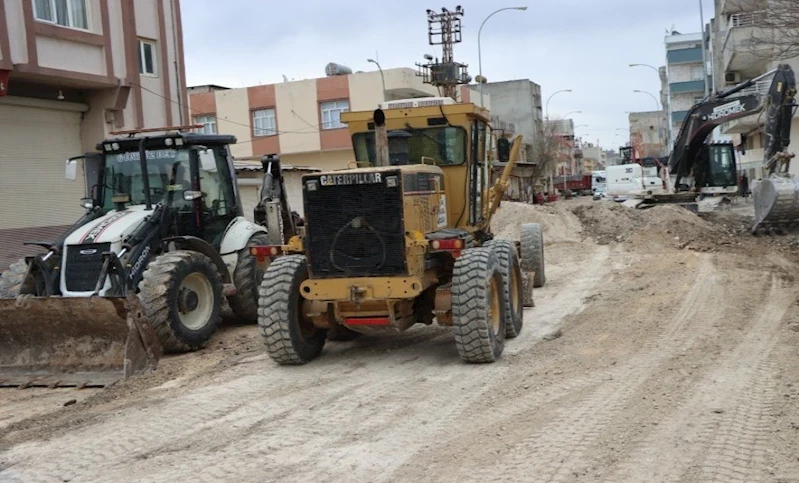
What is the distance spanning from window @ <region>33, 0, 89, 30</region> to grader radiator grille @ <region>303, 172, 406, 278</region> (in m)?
10.6

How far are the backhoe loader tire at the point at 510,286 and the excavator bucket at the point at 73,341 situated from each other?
12.1 feet

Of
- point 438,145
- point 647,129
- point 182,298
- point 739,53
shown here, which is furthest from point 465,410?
point 647,129

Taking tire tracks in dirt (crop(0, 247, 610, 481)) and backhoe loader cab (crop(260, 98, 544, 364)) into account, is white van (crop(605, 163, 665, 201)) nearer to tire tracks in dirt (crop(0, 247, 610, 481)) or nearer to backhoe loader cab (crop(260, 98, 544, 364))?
backhoe loader cab (crop(260, 98, 544, 364))

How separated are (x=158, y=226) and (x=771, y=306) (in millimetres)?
7758

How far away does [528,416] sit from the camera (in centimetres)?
580

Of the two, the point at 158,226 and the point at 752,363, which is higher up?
the point at 158,226

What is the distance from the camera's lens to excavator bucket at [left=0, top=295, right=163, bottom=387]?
25.3 feet

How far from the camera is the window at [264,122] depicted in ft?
147

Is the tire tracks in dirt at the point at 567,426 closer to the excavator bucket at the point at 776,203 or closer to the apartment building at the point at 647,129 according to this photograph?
the excavator bucket at the point at 776,203

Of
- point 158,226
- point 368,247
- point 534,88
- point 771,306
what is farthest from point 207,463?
point 534,88

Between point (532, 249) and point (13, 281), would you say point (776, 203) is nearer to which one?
point (532, 249)

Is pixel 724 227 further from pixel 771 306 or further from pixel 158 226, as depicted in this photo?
pixel 158 226

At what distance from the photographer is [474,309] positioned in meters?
7.38

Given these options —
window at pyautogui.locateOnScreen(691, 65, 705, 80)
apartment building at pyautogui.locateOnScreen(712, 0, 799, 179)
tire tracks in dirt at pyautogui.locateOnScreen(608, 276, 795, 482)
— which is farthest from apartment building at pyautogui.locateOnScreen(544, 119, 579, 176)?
tire tracks in dirt at pyautogui.locateOnScreen(608, 276, 795, 482)
